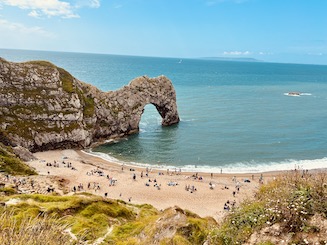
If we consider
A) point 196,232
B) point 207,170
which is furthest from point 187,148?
point 196,232

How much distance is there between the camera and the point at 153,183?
46.2 m

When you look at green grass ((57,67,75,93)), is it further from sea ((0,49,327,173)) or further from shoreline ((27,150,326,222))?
shoreline ((27,150,326,222))

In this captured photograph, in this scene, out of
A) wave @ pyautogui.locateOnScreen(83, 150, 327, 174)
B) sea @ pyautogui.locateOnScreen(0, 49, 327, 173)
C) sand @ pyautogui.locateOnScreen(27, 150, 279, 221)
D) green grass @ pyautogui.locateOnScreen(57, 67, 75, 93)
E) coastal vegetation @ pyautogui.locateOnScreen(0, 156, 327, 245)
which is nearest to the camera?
coastal vegetation @ pyautogui.locateOnScreen(0, 156, 327, 245)

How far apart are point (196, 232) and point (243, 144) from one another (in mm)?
54091

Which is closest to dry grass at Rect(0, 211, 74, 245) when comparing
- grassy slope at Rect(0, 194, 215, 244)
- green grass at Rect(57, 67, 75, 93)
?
grassy slope at Rect(0, 194, 215, 244)

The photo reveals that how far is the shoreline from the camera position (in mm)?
40531

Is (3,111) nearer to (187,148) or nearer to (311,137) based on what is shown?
(187,148)

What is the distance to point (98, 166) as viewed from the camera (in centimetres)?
5306

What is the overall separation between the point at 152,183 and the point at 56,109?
1172 inches

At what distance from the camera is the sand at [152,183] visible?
133 feet

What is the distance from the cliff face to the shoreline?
6.00 meters

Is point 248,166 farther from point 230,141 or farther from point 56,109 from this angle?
point 56,109

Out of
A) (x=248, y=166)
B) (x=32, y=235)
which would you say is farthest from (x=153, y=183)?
(x=32, y=235)

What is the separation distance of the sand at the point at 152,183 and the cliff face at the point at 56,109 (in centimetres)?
605
